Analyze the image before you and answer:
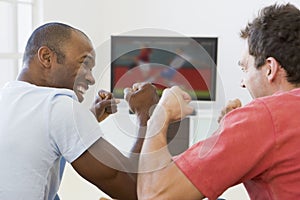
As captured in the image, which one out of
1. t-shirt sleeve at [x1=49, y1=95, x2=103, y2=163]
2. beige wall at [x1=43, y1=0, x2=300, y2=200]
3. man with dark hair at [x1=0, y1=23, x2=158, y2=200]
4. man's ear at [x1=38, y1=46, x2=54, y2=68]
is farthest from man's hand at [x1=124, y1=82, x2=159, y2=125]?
beige wall at [x1=43, y1=0, x2=300, y2=200]

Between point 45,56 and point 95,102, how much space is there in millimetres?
195

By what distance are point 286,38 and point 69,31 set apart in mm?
594

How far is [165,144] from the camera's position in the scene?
3.49ft

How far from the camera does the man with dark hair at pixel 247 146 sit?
0.99 meters

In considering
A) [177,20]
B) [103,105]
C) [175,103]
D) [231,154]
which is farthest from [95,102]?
[177,20]

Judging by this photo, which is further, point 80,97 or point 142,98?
point 80,97

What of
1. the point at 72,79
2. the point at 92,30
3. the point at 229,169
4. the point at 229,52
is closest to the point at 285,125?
the point at 229,169

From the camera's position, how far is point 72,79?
51.1 inches

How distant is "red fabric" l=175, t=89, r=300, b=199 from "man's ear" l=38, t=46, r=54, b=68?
491 millimetres

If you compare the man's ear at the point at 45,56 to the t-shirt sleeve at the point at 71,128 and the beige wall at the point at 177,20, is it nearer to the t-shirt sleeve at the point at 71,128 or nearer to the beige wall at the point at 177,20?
the t-shirt sleeve at the point at 71,128

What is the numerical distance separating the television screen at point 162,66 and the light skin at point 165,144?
3cm

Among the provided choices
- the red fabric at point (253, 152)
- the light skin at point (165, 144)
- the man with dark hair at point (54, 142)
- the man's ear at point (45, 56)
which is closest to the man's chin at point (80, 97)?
the man with dark hair at point (54, 142)

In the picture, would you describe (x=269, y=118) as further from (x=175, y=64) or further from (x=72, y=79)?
(x=72, y=79)

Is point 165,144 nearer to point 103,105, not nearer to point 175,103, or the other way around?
point 175,103
